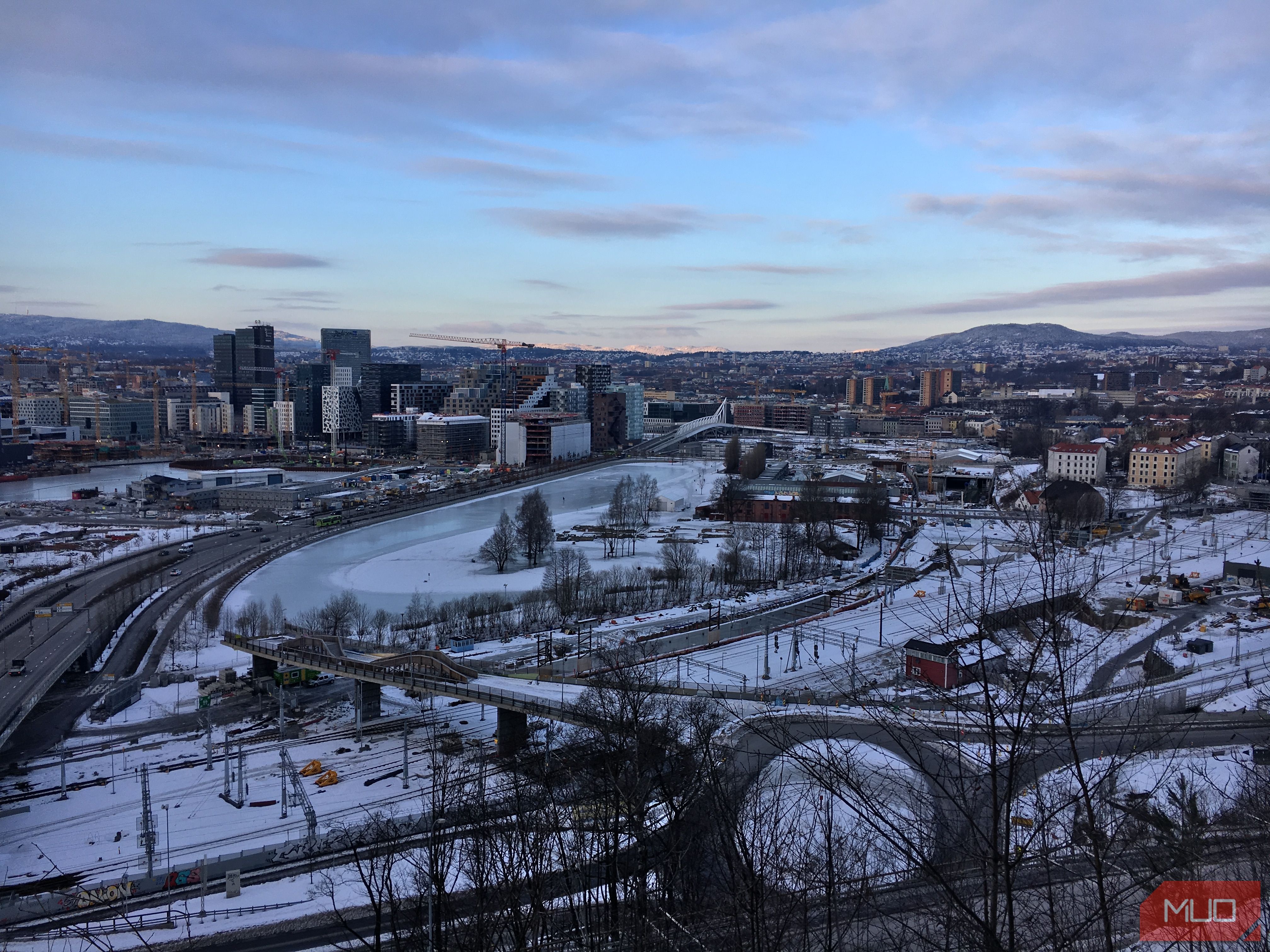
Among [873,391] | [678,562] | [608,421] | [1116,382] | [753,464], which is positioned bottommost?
[678,562]

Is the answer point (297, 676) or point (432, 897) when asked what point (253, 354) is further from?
point (432, 897)

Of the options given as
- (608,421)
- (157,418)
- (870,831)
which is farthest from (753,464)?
(157,418)

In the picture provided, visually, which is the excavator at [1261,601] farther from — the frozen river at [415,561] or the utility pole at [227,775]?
the utility pole at [227,775]

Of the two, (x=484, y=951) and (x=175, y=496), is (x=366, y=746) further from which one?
(x=175, y=496)

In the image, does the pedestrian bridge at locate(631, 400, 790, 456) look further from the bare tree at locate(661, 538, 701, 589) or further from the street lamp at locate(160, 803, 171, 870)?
the street lamp at locate(160, 803, 171, 870)

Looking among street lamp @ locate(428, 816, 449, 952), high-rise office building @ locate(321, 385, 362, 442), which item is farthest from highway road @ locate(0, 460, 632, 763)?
high-rise office building @ locate(321, 385, 362, 442)

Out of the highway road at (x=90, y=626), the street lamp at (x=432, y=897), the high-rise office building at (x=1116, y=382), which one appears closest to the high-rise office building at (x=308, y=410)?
the highway road at (x=90, y=626)
